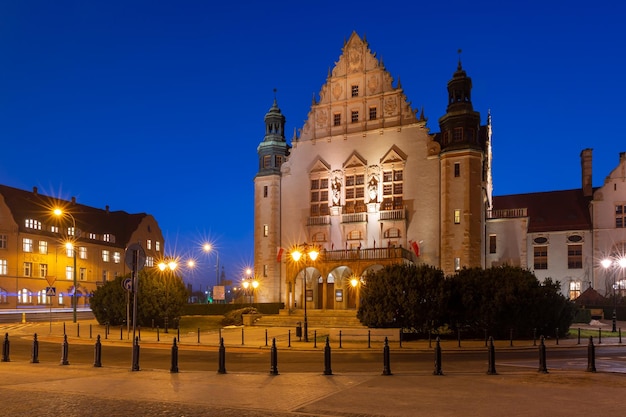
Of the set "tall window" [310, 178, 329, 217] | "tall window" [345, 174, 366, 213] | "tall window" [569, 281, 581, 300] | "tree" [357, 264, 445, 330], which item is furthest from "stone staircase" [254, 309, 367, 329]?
"tall window" [569, 281, 581, 300]

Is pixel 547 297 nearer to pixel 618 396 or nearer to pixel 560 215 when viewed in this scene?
pixel 618 396

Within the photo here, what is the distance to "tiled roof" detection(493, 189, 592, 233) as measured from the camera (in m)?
62.5

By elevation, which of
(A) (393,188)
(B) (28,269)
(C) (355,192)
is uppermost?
(A) (393,188)

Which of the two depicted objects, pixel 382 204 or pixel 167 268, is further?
pixel 382 204

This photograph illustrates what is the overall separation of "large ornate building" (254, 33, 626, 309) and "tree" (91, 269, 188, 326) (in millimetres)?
12236

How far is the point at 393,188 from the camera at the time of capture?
53.5 metres

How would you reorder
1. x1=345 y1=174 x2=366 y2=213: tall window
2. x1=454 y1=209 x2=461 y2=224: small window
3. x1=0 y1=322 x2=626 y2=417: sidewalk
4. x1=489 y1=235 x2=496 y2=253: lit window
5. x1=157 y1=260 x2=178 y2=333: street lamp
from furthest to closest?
x1=345 y1=174 x2=366 y2=213: tall window < x1=489 y1=235 x2=496 y2=253: lit window < x1=454 y1=209 x2=461 y2=224: small window < x1=157 y1=260 x2=178 y2=333: street lamp < x1=0 y1=322 x2=626 y2=417: sidewalk

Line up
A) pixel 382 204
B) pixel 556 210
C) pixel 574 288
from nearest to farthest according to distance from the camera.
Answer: pixel 382 204 → pixel 574 288 → pixel 556 210

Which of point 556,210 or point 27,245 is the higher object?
point 556,210

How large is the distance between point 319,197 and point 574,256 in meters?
28.6

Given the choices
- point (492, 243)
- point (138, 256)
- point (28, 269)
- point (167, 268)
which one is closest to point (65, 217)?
point (28, 269)

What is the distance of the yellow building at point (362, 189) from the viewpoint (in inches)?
1983

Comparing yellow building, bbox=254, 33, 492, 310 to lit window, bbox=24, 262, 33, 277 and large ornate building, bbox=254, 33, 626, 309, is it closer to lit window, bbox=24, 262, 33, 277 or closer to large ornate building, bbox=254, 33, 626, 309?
large ornate building, bbox=254, 33, 626, 309

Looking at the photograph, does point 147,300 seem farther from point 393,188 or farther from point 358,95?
point 358,95
